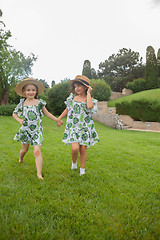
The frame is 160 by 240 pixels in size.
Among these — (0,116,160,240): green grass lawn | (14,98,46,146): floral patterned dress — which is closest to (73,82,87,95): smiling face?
(14,98,46,146): floral patterned dress

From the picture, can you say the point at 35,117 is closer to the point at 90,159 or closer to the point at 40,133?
the point at 40,133

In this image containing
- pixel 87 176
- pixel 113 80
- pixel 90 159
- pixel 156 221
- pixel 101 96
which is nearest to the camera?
pixel 156 221

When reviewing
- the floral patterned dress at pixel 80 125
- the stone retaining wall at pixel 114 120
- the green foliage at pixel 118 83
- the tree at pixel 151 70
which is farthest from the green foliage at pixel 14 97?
the floral patterned dress at pixel 80 125

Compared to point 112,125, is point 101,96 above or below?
above

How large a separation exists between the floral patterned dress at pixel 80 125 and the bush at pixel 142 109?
A: 11.9 m

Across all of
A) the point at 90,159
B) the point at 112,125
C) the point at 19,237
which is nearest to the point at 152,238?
the point at 19,237

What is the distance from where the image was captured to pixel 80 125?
3.48m

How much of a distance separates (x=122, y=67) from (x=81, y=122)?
3643 cm

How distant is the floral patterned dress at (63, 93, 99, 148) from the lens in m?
3.43

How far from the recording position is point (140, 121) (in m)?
14.8

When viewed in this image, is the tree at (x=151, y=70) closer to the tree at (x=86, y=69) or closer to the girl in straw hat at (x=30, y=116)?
the tree at (x=86, y=69)

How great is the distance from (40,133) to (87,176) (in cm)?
129

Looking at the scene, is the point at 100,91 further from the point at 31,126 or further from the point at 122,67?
the point at 122,67

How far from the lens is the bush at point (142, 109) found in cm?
1394
